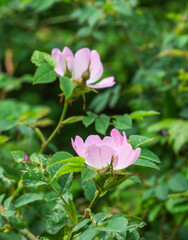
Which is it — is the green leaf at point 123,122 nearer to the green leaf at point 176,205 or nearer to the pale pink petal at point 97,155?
the pale pink petal at point 97,155

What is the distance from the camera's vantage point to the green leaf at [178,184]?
2.91 ft

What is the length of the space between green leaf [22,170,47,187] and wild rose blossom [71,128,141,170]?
0.08 meters

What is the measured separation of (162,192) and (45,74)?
1.58ft

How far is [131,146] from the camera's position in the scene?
0.49 m

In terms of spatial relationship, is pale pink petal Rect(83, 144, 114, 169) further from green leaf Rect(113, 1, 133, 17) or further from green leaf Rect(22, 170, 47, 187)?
green leaf Rect(113, 1, 133, 17)

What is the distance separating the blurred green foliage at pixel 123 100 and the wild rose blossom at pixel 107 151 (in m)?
0.10

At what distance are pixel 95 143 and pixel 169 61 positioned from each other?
100 centimetres

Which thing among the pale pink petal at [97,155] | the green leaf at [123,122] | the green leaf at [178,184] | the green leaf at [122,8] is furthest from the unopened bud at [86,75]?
the green leaf at [122,8]

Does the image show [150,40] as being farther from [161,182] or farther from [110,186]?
[110,186]

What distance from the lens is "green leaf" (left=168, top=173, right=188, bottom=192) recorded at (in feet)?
2.91

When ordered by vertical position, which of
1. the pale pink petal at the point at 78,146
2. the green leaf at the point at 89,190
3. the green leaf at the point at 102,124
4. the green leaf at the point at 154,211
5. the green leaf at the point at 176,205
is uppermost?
the pale pink petal at the point at 78,146

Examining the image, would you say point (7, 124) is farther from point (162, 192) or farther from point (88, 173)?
point (162, 192)

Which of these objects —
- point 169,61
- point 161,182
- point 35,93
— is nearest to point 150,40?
point 169,61

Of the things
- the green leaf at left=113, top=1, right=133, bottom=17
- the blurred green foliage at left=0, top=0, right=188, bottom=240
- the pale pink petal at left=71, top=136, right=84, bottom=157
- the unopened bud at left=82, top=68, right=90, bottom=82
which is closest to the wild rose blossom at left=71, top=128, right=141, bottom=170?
the pale pink petal at left=71, top=136, right=84, bottom=157
